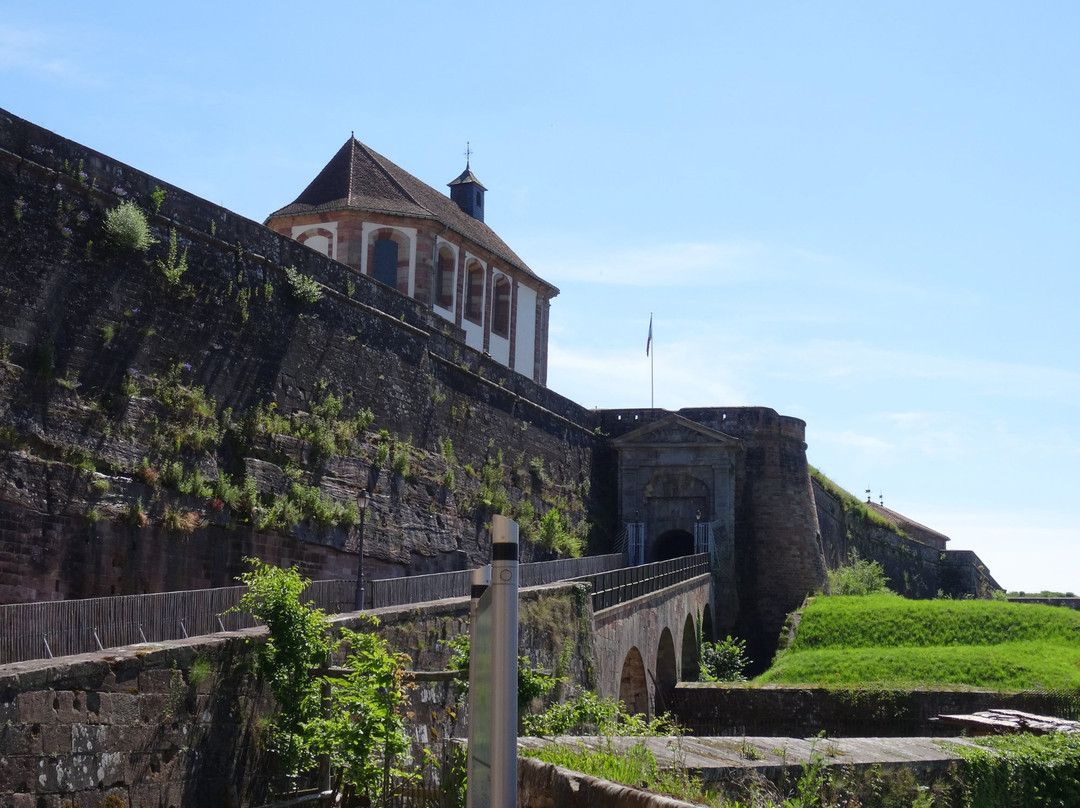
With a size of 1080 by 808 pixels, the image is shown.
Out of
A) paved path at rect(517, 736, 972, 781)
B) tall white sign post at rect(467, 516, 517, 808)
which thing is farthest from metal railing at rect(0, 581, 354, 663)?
tall white sign post at rect(467, 516, 517, 808)

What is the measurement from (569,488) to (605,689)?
14.0 meters

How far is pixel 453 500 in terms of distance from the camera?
27859mm

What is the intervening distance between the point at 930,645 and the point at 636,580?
10134 mm

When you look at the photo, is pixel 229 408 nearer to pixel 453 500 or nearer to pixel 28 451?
pixel 28 451

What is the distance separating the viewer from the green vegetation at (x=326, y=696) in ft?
34.0

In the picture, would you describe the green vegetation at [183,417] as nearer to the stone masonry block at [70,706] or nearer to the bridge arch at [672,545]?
the stone masonry block at [70,706]

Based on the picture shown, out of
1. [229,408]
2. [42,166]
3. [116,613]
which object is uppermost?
[42,166]

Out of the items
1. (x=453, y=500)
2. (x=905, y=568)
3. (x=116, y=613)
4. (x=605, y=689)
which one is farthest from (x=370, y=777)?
A: (x=905, y=568)

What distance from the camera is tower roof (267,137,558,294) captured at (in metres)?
37.5

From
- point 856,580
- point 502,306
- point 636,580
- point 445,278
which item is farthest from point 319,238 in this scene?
point 856,580

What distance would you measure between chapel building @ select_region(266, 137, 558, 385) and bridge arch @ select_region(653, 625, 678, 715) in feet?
33.5

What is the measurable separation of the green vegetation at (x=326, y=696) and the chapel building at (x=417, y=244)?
24.5 m

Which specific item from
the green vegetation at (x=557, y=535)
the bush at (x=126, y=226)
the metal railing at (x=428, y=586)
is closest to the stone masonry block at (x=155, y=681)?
the metal railing at (x=428, y=586)

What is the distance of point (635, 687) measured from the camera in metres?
26.9
